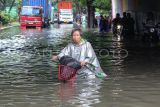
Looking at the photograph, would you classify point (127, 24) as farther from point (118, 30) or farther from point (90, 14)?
point (90, 14)

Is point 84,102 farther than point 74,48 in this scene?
No

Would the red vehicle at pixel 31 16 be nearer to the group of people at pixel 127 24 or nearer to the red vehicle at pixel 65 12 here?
the group of people at pixel 127 24

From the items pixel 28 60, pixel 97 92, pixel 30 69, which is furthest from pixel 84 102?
pixel 28 60

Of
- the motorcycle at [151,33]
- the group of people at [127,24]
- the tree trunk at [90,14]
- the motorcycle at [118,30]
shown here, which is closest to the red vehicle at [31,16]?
the tree trunk at [90,14]

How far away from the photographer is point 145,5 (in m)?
34.6

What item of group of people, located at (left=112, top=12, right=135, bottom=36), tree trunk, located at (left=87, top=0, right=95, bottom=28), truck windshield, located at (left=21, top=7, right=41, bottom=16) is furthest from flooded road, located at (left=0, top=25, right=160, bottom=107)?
tree trunk, located at (left=87, top=0, right=95, bottom=28)

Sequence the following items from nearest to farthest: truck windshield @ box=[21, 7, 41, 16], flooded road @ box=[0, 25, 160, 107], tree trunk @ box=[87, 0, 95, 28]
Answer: flooded road @ box=[0, 25, 160, 107], truck windshield @ box=[21, 7, 41, 16], tree trunk @ box=[87, 0, 95, 28]

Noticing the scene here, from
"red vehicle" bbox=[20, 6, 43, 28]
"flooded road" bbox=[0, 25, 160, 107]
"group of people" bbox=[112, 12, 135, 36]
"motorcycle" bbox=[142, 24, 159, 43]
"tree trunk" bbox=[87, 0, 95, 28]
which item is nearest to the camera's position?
"flooded road" bbox=[0, 25, 160, 107]

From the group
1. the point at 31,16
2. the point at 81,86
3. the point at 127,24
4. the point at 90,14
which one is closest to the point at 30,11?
the point at 31,16

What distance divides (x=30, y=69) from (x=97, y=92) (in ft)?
14.8

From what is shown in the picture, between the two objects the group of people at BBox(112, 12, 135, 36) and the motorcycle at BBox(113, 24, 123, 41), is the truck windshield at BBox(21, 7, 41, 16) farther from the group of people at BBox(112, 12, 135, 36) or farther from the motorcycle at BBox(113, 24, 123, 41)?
the group of people at BBox(112, 12, 135, 36)

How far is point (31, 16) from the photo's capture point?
178 ft

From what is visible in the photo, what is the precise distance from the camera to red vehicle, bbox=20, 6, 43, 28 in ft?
177

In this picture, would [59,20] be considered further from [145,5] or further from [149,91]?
[149,91]
